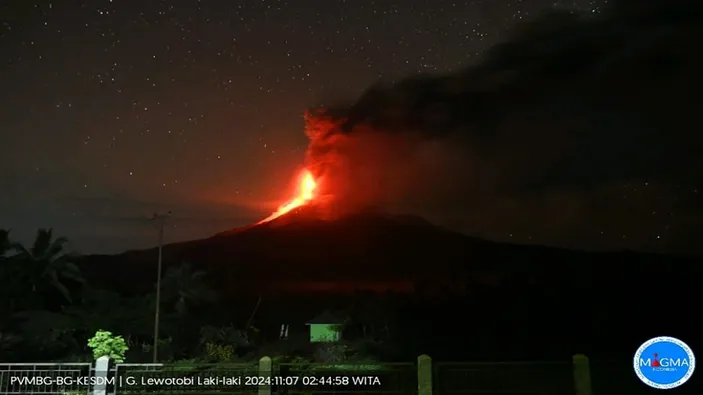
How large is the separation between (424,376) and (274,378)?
2301 millimetres

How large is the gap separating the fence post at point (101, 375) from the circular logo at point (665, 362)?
7.21 metres

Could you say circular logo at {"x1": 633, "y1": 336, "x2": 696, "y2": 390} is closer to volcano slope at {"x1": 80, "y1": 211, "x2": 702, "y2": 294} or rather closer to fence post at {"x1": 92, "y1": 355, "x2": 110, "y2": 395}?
fence post at {"x1": 92, "y1": 355, "x2": 110, "y2": 395}

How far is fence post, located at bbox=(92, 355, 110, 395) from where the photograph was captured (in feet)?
32.2

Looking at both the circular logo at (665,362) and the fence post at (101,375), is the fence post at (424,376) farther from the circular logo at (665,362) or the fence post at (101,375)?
the fence post at (101,375)

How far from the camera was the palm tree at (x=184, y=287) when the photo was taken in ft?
104

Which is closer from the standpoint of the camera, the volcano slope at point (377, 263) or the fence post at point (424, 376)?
the fence post at point (424, 376)

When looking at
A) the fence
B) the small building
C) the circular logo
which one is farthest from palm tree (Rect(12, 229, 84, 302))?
the circular logo

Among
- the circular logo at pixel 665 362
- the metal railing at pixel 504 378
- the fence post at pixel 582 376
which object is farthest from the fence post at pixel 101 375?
the circular logo at pixel 665 362

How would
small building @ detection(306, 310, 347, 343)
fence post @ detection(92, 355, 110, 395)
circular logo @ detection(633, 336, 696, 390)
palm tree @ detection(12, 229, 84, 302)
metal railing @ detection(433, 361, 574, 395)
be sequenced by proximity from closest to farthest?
1. circular logo @ detection(633, 336, 696, 390)
2. fence post @ detection(92, 355, 110, 395)
3. metal railing @ detection(433, 361, 574, 395)
4. small building @ detection(306, 310, 347, 343)
5. palm tree @ detection(12, 229, 84, 302)

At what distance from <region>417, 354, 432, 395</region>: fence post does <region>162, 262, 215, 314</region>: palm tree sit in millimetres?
23223

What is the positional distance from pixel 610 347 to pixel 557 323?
3181mm

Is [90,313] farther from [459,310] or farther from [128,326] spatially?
[459,310]

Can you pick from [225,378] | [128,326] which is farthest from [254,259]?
[225,378]

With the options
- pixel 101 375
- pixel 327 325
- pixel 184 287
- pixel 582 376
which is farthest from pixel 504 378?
pixel 184 287
